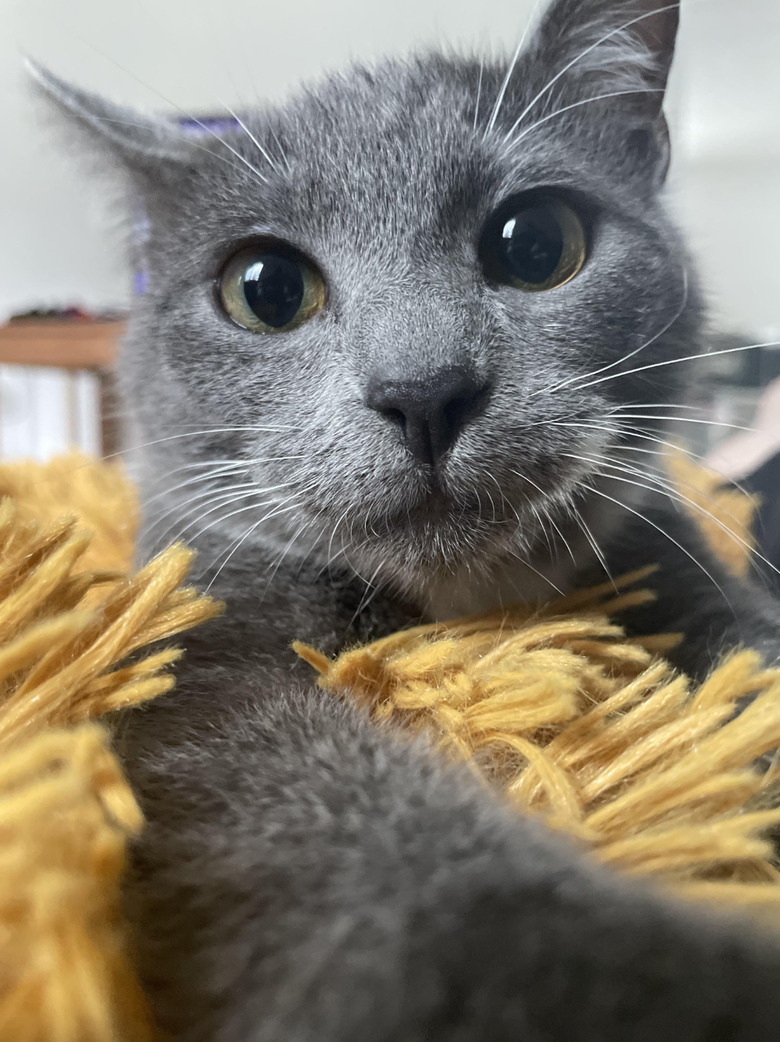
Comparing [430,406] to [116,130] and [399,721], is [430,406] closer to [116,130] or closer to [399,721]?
[399,721]

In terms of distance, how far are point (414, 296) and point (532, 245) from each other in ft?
0.45

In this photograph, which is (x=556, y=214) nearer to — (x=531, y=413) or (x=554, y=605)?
(x=531, y=413)

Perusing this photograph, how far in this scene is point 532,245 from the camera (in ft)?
2.07

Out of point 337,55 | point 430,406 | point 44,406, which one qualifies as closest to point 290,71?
point 337,55

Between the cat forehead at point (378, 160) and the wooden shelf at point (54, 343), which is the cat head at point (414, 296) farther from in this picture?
the wooden shelf at point (54, 343)

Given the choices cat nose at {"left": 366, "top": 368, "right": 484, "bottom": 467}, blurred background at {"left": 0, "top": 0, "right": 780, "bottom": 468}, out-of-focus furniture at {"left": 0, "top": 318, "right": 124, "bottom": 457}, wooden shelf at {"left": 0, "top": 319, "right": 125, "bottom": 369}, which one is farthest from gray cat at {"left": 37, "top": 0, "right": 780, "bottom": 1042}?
out-of-focus furniture at {"left": 0, "top": 318, "right": 124, "bottom": 457}

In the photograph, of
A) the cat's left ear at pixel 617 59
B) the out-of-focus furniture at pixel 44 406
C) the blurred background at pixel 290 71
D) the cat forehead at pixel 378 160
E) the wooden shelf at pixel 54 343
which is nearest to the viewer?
the cat forehead at pixel 378 160

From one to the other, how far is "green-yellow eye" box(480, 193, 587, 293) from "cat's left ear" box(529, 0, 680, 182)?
0.14 m

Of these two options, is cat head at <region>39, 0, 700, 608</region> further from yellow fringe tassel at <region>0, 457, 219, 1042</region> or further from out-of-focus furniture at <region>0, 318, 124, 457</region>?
out-of-focus furniture at <region>0, 318, 124, 457</region>

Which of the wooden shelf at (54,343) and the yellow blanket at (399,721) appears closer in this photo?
the yellow blanket at (399,721)

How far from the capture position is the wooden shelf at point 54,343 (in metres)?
1.80

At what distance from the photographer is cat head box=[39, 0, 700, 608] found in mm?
538

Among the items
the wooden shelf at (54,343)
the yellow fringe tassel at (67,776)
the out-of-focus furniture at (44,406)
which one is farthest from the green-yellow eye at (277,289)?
the out-of-focus furniture at (44,406)

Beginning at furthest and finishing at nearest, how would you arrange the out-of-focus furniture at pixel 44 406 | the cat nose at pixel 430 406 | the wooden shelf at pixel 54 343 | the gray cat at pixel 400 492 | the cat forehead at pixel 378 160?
the out-of-focus furniture at pixel 44 406 < the wooden shelf at pixel 54 343 < the cat forehead at pixel 378 160 < the cat nose at pixel 430 406 < the gray cat at pixel 400 492
